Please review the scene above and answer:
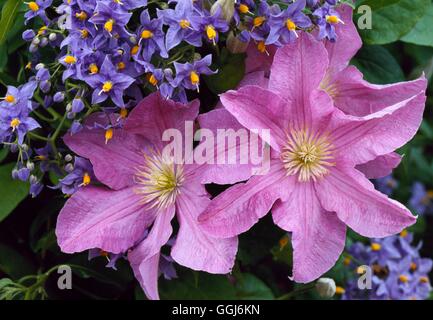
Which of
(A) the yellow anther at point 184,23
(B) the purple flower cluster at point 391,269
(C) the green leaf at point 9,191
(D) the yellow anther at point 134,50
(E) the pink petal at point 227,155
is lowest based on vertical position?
(B) the purple flower cluster at point 391,269

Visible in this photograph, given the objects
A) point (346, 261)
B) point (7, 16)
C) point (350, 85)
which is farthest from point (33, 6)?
point (346, 261)

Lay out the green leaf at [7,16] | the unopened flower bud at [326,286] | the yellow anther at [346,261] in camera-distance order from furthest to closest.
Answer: the yellow anther at [346,261] < the unopened flower bud at [326,286] < the green leaf at [7,16]

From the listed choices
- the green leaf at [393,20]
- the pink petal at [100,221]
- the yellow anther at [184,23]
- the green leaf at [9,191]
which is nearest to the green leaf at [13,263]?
the green leaf at [9,191]

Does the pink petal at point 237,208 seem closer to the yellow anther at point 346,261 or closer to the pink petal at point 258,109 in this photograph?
the pink petal at point 258,109

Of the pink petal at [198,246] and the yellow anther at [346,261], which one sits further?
the yellow anther at [346,261]

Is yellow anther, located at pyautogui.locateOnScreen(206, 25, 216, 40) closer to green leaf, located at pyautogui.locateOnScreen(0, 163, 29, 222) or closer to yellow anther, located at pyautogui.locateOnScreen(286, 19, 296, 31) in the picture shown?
yellow anther, located at pyautogui.locateOnScreen(286, 19, 296, 31)

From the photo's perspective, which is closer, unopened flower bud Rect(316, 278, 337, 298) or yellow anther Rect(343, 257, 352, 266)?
unopened flower bud Rect(316, 278, 337, 298)

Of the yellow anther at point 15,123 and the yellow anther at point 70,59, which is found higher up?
the yellow anther at point 70,59

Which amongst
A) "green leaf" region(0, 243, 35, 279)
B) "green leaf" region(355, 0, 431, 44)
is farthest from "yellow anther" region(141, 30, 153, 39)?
"green leaf" region(0, 243, 35, 279)
